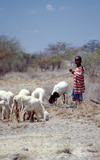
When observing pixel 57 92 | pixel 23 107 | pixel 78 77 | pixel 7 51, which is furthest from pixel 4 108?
pixel 7 51

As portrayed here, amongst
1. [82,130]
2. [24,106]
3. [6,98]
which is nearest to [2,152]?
[82,130]

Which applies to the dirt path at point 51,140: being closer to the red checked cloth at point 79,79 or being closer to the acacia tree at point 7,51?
the red checked cloth at point 79,79

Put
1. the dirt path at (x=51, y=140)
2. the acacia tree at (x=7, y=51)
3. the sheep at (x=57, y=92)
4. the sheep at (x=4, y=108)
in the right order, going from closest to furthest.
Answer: the dirt path at (x=51, y=140)
the sheep at (x=4, y=108)
the sheep at (x=57, y=92)
the acacia tree at (x=7, y=51)

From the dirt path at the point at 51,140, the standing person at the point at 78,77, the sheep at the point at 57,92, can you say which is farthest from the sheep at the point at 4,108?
the standing person at the point at 78,77

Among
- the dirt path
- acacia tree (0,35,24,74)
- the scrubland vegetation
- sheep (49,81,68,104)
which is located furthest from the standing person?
acacia tree (0,35,24,74)

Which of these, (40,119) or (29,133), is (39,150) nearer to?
(29,133)

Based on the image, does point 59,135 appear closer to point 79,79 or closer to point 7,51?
point 79,79

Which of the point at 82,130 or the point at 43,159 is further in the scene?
the point at 82,130

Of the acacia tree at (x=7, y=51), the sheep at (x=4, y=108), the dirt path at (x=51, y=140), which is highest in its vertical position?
the acacia tree at (x=7, y=51)

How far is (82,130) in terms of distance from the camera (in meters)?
6.24

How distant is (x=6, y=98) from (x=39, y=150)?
4.23m

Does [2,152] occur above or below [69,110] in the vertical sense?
below

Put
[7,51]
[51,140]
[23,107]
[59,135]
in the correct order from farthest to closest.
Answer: [7,51] < [23,107] < [59,135] < [51,140]

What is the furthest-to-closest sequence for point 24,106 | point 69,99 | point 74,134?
point 69,99 → point 24,106 → point 74,134
